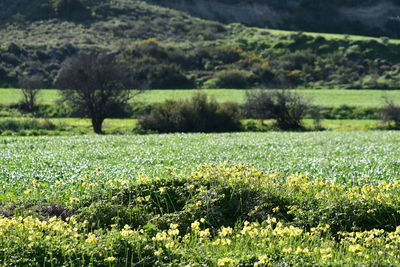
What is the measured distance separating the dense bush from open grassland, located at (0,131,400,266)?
27.8m

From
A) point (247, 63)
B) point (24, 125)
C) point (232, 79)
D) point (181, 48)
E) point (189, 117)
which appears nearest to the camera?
point (24, 125)

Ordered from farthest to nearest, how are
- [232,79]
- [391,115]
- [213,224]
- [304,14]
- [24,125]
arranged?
[304,14]
[232,79]
[391,115]
[24,125]
[213,224]

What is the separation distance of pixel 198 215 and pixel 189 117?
3628cm

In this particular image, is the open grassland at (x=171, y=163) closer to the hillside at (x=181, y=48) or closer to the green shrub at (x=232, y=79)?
the hillside at (x=181, y=48)

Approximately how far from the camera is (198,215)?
1034 centimetres

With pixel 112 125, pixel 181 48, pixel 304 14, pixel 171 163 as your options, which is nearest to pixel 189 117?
pixel 112 125

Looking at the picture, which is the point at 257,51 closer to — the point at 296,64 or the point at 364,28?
the point at 296,64

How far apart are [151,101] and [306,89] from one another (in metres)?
27.4

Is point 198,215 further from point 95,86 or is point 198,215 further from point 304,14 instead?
point 304,14

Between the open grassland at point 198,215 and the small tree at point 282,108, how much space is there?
3139 cm

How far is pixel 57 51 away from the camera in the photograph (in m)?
83.4

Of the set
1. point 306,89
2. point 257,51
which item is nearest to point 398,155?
point 306,89

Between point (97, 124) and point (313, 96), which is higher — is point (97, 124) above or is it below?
below

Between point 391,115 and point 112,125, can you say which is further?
point 391,115
